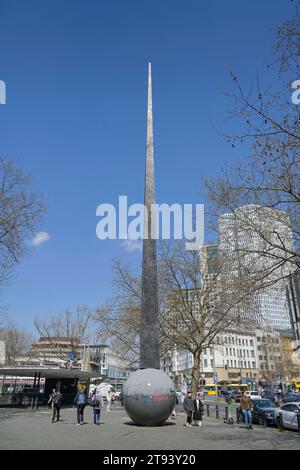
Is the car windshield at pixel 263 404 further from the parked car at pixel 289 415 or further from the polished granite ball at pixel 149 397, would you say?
the polished granite ball at pixel 149 397

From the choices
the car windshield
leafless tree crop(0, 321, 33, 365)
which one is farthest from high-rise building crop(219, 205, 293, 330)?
leafless tree crop(0, 321, 33, 365)

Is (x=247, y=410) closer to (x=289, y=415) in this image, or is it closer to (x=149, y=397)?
(x=289, y=415)

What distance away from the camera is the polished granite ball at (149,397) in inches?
571

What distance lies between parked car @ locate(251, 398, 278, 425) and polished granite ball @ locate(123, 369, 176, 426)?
357 inches

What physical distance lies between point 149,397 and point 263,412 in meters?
10.6

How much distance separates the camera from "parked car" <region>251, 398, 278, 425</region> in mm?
21605

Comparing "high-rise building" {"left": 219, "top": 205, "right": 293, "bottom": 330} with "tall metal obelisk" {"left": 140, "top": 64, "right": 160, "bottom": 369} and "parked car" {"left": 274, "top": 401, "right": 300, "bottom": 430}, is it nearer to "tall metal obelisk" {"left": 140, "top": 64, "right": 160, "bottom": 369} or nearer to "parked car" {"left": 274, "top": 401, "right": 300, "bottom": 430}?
"tall metal obelisk" {"left": 140, "top": 64, "right": 160, "bottom": 369}

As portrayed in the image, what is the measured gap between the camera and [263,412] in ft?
72.4

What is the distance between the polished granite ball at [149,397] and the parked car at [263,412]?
9.07m

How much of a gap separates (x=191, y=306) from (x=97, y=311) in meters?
8.87

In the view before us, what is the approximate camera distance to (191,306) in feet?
102
